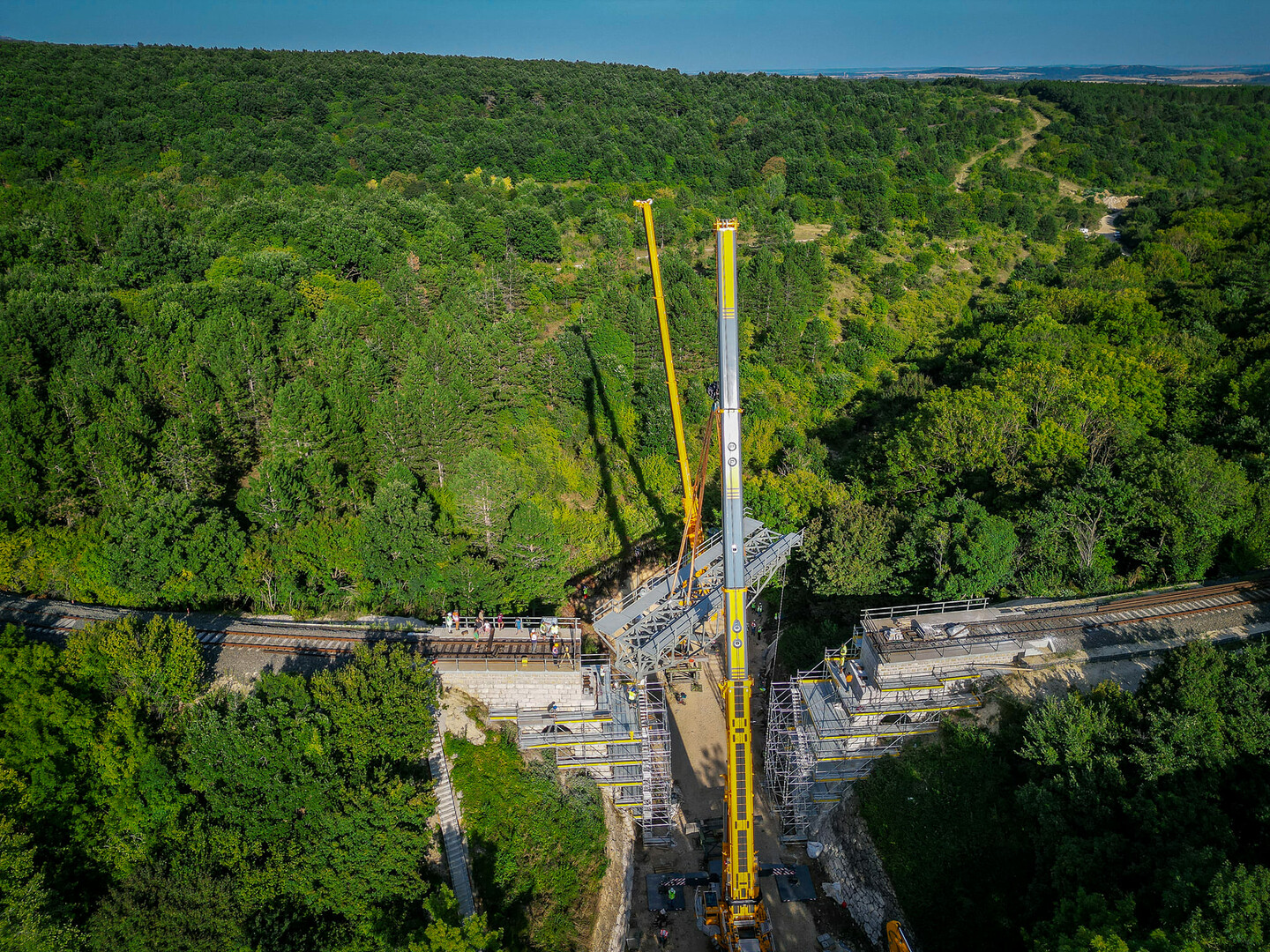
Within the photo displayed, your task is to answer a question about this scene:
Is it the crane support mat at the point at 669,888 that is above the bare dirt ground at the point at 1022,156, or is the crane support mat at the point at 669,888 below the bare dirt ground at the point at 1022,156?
below

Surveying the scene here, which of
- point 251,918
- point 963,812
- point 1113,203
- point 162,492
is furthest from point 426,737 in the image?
point 1113,203

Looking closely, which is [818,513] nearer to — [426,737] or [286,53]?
[426,737]

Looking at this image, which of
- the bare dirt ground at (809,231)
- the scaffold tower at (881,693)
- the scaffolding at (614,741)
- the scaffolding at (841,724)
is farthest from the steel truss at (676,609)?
the bare dirt ground at (809,231)

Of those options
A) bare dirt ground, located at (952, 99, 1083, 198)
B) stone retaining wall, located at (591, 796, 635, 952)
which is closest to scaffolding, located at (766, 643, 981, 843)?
stone retaining wall, located at (591, 796, 635, 952)

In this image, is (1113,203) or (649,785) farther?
(1113,203)

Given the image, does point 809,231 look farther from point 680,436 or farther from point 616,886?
point 616,886

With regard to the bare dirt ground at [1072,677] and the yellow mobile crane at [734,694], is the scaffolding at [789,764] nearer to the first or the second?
the yellow mobile crane at [734,694]
